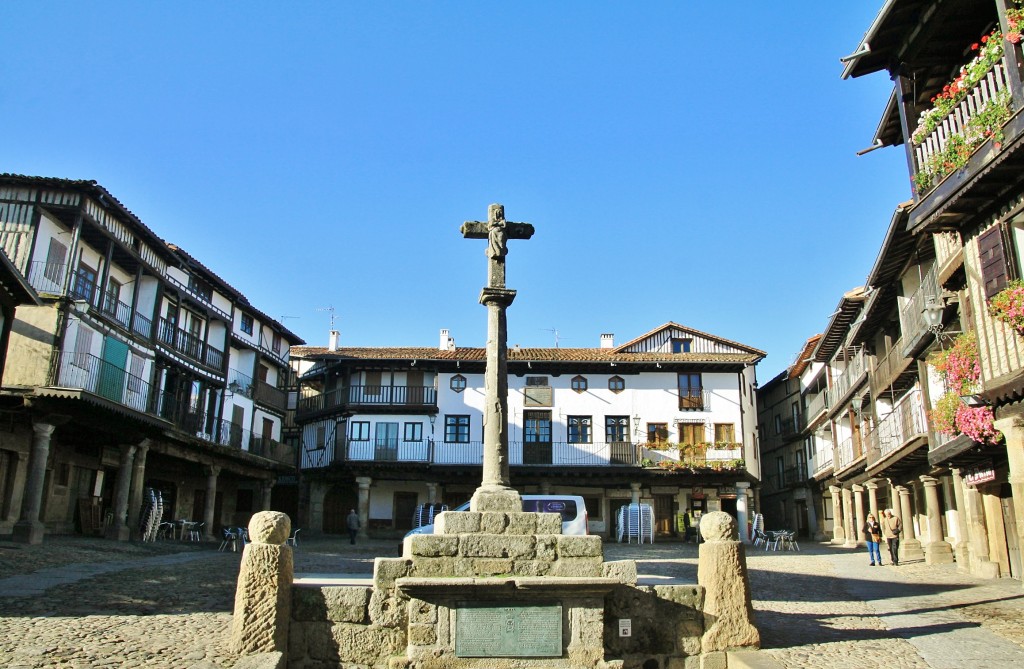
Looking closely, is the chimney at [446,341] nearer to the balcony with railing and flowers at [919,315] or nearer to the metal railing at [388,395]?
the metal railing at [388,395]

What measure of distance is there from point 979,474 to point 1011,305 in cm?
614

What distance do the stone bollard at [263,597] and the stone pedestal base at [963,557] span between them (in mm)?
15531

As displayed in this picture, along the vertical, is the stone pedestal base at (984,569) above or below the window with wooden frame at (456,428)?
below

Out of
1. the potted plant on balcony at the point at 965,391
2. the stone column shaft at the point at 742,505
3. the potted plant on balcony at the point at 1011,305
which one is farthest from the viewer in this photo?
Result: the stone column shaft at the point at 742,505

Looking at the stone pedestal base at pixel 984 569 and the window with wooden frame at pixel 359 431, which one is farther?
the window with wooden frame at pixel 359 431

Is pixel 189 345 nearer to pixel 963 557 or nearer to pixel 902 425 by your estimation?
pixel 902 425

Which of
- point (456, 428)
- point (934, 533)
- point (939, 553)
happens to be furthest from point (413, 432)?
point (939, 553)

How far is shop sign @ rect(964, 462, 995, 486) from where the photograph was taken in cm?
1515

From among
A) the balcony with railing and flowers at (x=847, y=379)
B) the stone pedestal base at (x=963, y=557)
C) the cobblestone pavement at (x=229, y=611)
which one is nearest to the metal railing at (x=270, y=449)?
the cobblestone pavement at (x=229, y=611)

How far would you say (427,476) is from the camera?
114 feet

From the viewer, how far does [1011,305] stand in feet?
36.1

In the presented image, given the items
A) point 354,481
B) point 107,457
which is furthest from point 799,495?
point 107,457

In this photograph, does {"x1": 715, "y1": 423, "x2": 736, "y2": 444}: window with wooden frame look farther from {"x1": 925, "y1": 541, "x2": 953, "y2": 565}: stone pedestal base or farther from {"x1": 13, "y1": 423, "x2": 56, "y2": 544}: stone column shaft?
{"x1": 13, "y1": 423, "x2": 56, "y2": 544}: stone column shaft

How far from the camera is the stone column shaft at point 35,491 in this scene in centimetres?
1853
